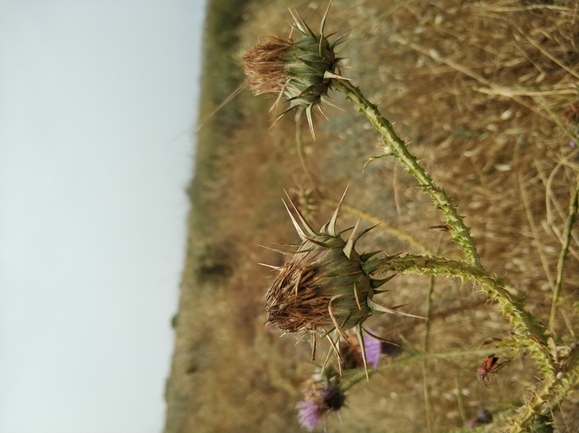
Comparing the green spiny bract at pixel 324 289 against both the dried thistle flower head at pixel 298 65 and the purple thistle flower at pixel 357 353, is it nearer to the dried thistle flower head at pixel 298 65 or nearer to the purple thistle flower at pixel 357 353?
the dried thistle flower head at pixel 298 65

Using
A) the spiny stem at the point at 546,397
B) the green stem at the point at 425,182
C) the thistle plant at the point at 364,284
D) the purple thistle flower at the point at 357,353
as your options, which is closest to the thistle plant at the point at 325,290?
the thistle plant at the point at 364,284

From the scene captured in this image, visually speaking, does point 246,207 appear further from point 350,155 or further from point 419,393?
point 419,393

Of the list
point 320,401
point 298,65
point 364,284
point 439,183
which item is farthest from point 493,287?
point 439,183

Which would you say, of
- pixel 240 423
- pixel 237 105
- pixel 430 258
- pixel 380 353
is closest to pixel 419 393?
pixel 380 353

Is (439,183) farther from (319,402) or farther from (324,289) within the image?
(324,289)

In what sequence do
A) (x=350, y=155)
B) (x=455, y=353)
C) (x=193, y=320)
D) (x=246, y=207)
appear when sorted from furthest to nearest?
1. (x=193, y=320)
2. (x=246, y=207)
3. (x=350, y=155)
4. (x=455, y=353)
